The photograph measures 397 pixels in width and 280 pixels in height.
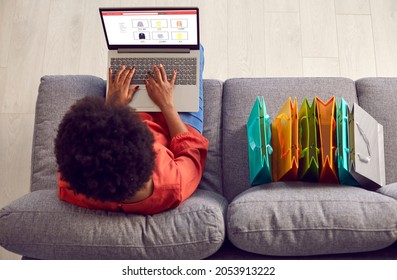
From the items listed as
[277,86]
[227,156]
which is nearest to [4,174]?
[227,156]

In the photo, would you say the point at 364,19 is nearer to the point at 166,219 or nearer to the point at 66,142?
the point at 166,219

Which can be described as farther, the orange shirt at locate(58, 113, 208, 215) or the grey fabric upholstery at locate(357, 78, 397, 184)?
the grey fabric upholstery at locate(357, 78, 397, 184)

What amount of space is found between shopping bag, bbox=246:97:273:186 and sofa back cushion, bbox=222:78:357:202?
90 mm

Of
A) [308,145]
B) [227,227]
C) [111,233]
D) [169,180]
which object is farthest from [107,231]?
[308,145]

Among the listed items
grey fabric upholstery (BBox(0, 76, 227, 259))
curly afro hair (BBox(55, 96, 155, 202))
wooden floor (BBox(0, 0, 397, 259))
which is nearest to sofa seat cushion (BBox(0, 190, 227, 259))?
grey fabric upholstery (BBox(0, 76, 227, 259))

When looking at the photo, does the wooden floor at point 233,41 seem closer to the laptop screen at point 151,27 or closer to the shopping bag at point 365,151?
the laptop screen at point 151,27

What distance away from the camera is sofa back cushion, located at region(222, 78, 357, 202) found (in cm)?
142

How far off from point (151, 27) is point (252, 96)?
17.0 inches

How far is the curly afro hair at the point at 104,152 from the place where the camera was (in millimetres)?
932

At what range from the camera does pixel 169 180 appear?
3.60 feet

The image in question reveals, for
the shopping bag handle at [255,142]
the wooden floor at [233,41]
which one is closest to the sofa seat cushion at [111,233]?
the shopping bag handle at [255,142]

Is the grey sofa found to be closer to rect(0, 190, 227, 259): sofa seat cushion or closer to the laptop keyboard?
rect(0, 190, 227, 259): sofa seat cushion

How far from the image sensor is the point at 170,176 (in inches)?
43.5

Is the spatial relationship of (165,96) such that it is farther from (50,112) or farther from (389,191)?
(389,191)
